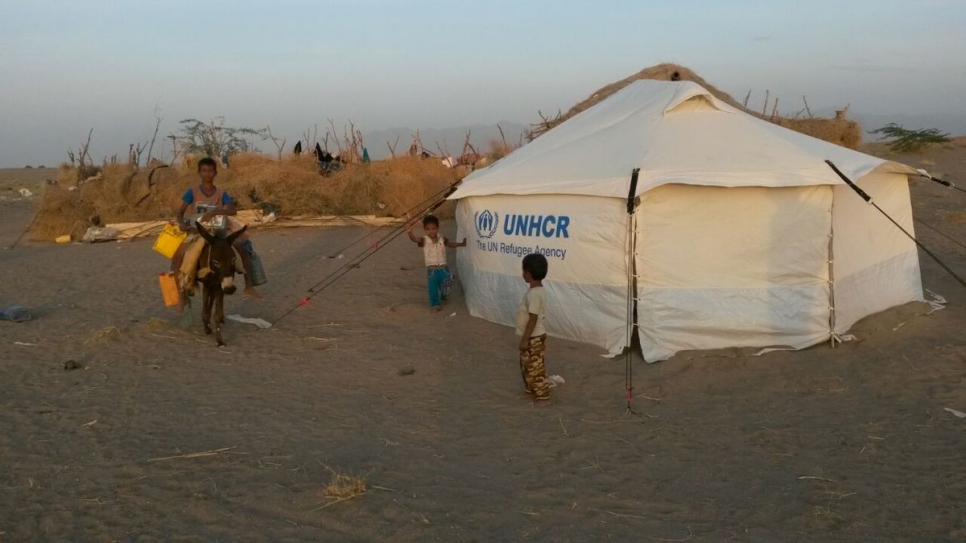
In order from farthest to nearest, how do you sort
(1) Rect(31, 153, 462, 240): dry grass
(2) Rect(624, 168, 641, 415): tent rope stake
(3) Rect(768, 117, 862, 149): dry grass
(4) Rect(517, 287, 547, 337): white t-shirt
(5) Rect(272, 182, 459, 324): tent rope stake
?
(3) Rect(768, 117, 862, 149): dry grass, (1) Rect(31, 153, 462, 240): dry grass, (5) Rect(272, 182, 459, 324): tent rope stake, (2) Rect(624, 168, 641, 415): tent rope stake, (4) Rect(517, 287, 547, 337): white t-shirt

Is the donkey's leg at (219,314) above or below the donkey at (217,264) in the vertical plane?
below

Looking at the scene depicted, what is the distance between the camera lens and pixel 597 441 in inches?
216

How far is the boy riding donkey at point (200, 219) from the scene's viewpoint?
7.79 meters

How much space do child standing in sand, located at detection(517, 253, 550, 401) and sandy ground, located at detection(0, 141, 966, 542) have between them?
181 mm

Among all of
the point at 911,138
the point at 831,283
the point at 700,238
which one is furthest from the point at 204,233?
the point at 911,138

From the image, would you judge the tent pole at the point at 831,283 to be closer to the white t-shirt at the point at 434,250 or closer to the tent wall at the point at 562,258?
the tent wall at the point at 562,258

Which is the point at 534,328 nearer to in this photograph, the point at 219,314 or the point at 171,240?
the point at 219,314

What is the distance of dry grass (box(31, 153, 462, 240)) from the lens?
58.4ft

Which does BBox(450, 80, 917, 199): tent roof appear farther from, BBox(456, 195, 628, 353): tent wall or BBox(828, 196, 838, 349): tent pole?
BBox(828, 196, 838, 349): tent pole

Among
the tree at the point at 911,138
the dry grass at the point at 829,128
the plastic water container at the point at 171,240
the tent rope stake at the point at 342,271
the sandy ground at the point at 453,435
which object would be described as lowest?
the sandy ground at the point at 453,435

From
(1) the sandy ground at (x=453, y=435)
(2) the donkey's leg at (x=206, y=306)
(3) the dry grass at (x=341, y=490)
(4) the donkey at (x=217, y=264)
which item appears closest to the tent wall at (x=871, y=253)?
(1) the sandy ground at (x=453, y=435)

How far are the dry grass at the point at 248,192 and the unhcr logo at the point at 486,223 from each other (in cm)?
945

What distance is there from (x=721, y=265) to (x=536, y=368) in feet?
7.32

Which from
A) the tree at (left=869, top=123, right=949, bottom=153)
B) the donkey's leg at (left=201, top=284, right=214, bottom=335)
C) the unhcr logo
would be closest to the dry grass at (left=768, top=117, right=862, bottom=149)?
the tree at (left=869, top=123, right=949, bottom=153)
